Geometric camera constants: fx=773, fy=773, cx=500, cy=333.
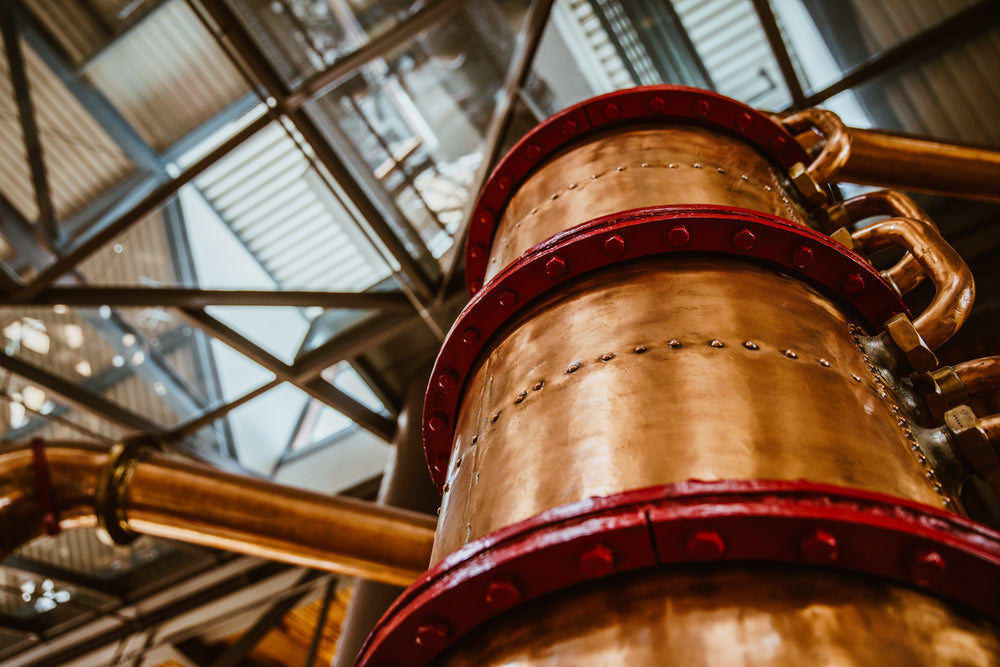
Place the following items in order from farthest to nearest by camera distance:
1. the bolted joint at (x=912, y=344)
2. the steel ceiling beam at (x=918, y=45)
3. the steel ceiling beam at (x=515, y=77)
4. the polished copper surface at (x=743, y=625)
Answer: the steel ceiling beam at (x=918, y=45), the steel ceiling beam at (x=515, y=77), the bolted joint at (x=912, y=344), the polished copper surface at (x=743, y=625)

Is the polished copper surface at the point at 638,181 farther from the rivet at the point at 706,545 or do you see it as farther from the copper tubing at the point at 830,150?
the rivet at the point at 706,545

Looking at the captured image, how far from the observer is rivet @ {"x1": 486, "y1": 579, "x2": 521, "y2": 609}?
103cm

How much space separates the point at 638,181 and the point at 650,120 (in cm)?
40

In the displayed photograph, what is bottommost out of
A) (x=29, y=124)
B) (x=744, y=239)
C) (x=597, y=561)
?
(x=597, y=561)

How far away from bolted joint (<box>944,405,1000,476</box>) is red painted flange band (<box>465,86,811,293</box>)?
3.65ft

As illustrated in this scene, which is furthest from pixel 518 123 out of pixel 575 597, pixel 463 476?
pixel 575 597

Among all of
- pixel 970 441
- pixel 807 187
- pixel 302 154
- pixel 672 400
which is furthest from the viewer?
pixel 302 154

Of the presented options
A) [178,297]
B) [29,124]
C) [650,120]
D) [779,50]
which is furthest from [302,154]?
[650,120]

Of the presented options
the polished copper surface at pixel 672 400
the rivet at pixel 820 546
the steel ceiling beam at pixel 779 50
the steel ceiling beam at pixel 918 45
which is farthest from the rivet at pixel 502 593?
the steel ceiling beam at pixel 918 45

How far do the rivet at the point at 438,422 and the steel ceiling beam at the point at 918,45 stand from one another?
4912 millimetres

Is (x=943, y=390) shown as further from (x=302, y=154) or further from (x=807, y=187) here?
(x=302, y=154)

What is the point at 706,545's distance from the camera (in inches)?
38.2

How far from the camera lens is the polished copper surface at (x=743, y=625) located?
89cm

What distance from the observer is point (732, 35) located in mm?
5785
